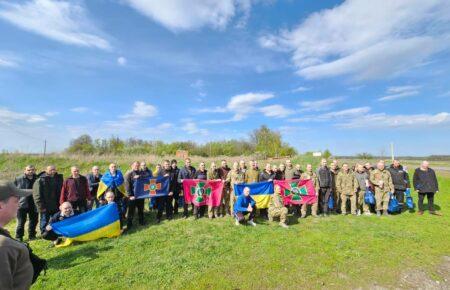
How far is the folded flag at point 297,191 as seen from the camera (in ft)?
37.8

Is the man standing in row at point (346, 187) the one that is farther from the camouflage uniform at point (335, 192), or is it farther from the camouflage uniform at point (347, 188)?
the camouflage uniform at point (335, 192)

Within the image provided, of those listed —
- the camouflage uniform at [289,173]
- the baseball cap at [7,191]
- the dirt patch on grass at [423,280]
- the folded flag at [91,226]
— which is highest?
the baseball cap at [7,191]

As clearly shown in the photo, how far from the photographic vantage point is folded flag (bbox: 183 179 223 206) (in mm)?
11031

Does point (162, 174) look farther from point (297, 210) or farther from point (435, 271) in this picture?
point (435, 271)

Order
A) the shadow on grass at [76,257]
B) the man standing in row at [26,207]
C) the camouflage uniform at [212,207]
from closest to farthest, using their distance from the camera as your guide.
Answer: the shadow on grass at [76,257] < the man standing in row at [26,207] < the camouflage uniform at [212,207]

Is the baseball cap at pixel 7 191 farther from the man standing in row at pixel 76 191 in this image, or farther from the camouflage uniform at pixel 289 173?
the camouflage uniform at pixel 289 173

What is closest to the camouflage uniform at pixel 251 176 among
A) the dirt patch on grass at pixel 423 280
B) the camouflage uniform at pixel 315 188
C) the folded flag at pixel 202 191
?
the folded flag at pixel 202 191

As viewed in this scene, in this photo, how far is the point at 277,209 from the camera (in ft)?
33.4

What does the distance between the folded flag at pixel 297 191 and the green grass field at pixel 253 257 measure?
172 centimetres

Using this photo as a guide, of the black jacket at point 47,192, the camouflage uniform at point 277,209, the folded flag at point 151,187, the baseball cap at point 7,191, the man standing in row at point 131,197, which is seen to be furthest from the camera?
the folded flag at point 151,187

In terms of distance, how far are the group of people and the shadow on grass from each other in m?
1.89

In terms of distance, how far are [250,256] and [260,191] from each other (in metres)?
4.61

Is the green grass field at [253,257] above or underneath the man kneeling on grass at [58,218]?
underneath

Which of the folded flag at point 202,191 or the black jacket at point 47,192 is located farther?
the folded flag at point 202,191
